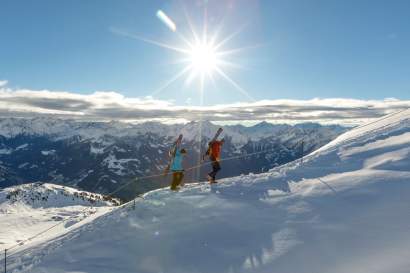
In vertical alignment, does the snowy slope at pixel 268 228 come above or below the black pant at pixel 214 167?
below

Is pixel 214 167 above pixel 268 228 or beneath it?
above

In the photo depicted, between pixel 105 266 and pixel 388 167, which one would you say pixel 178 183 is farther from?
pixel 388 167

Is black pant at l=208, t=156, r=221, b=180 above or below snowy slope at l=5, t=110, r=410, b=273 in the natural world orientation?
above

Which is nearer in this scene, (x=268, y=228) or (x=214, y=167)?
(x=268, y=228)

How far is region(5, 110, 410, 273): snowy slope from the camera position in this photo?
41.3ft

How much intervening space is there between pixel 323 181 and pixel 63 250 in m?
11.5

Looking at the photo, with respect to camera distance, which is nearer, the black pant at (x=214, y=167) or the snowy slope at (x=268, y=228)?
the snowy slope at (x=268, y=228)

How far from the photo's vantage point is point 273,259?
42.8ft

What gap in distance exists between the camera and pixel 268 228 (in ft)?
49.4

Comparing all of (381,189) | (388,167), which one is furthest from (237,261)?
(388,167)

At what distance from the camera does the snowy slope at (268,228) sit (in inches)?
496

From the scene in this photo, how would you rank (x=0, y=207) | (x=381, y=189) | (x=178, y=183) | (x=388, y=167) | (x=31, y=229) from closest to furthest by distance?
1. (x=381, y=189)
2. (x=388, y=167)
3. (x=178, y=183)
4. (x=31, y=229)
5. (x=0, y=207)

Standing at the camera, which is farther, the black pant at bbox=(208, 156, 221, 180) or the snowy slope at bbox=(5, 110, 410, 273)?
the black pant at bbox=(208, 156, 221, 180)

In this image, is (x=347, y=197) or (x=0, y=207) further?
(x=0, y=207)
